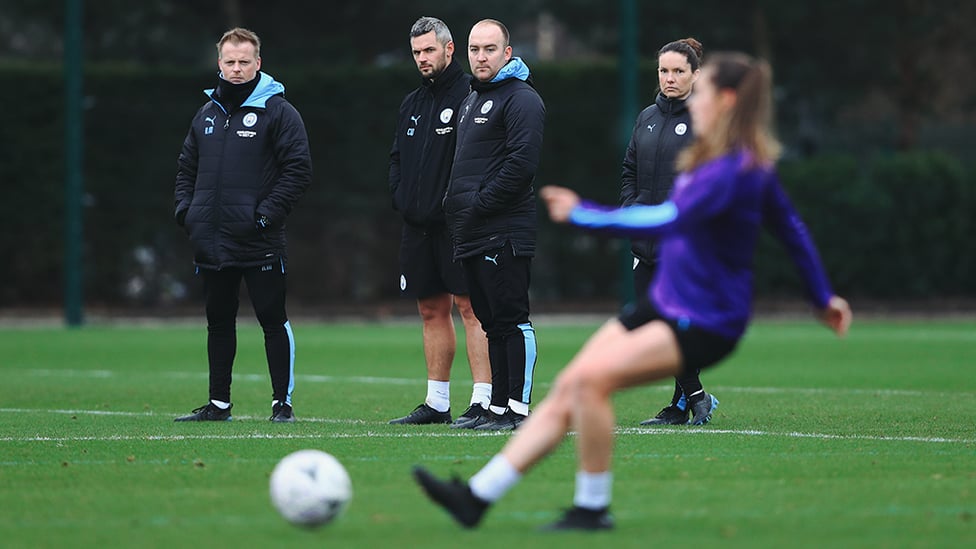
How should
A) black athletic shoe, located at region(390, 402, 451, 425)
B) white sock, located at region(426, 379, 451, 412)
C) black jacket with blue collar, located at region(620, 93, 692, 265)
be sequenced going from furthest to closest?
white sock, located at region(426, 379, 451, 412) < black athletic shoe, located at region(390, 402, 451, 425) < black jacket with blue collar, located at region(620, 93, 692, 265)

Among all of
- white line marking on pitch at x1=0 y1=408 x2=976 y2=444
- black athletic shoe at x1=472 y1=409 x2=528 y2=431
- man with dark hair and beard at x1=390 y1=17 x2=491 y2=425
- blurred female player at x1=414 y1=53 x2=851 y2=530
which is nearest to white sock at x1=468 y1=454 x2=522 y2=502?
blurred female player at x1=414 y1=53 x2=851 y2=530

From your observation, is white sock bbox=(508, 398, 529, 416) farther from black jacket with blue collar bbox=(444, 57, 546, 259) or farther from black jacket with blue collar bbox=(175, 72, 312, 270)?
black jacket with blue collar bbox=(175, 72, 312, 270)

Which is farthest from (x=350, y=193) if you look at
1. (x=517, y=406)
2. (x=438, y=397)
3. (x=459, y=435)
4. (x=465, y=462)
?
(x=465, y=462)

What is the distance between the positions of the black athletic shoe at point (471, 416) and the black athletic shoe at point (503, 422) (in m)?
0.16

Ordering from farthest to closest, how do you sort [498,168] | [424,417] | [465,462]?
[424,417] < [498,168] < [465,462]

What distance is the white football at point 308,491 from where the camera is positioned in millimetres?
6324

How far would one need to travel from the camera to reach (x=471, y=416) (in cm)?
1043

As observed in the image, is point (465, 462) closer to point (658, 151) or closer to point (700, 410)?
point (700, 410)

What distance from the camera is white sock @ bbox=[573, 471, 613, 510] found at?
6156 millimetres

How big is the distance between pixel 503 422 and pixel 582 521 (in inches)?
148

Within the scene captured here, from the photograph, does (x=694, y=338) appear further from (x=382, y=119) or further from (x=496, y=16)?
(x=496, y=16)

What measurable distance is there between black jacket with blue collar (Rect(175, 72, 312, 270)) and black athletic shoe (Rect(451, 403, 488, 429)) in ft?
5.06

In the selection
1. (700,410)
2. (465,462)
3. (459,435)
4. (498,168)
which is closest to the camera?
(465,462)

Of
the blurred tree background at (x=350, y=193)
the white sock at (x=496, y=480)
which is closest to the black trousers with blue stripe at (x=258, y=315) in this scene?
the white sock at (x=496, y=480)
